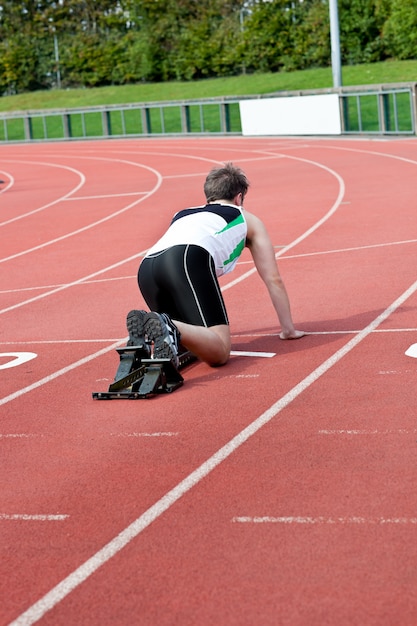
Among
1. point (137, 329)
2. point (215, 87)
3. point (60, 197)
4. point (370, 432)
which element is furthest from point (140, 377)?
point (215, 87)

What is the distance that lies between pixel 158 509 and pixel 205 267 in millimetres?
3032

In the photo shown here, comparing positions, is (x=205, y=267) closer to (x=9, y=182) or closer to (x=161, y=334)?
(x=161, y=334)

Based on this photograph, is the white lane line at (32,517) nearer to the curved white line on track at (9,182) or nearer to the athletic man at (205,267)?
the athletic man at (205,267)

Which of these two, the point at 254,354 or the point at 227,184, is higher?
the point at 227,184

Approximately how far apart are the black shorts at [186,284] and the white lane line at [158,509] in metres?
0.86

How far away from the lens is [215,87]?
63.9 meters

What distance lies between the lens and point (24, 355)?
910cm

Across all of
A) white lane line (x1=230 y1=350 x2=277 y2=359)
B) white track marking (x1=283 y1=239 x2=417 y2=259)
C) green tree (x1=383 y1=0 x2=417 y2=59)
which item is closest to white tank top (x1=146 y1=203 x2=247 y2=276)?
white lane line (x1=230 y1=350 x2=277 y2=359)

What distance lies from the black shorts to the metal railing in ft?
83.1

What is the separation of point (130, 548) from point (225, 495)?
72 cm

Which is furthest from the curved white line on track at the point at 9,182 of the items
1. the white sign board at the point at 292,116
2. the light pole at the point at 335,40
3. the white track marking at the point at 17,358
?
the white track marking at the point at 17,358

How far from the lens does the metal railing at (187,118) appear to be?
33375mm

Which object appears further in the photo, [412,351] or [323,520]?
[412,351]

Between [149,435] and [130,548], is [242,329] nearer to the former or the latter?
[149,435]
